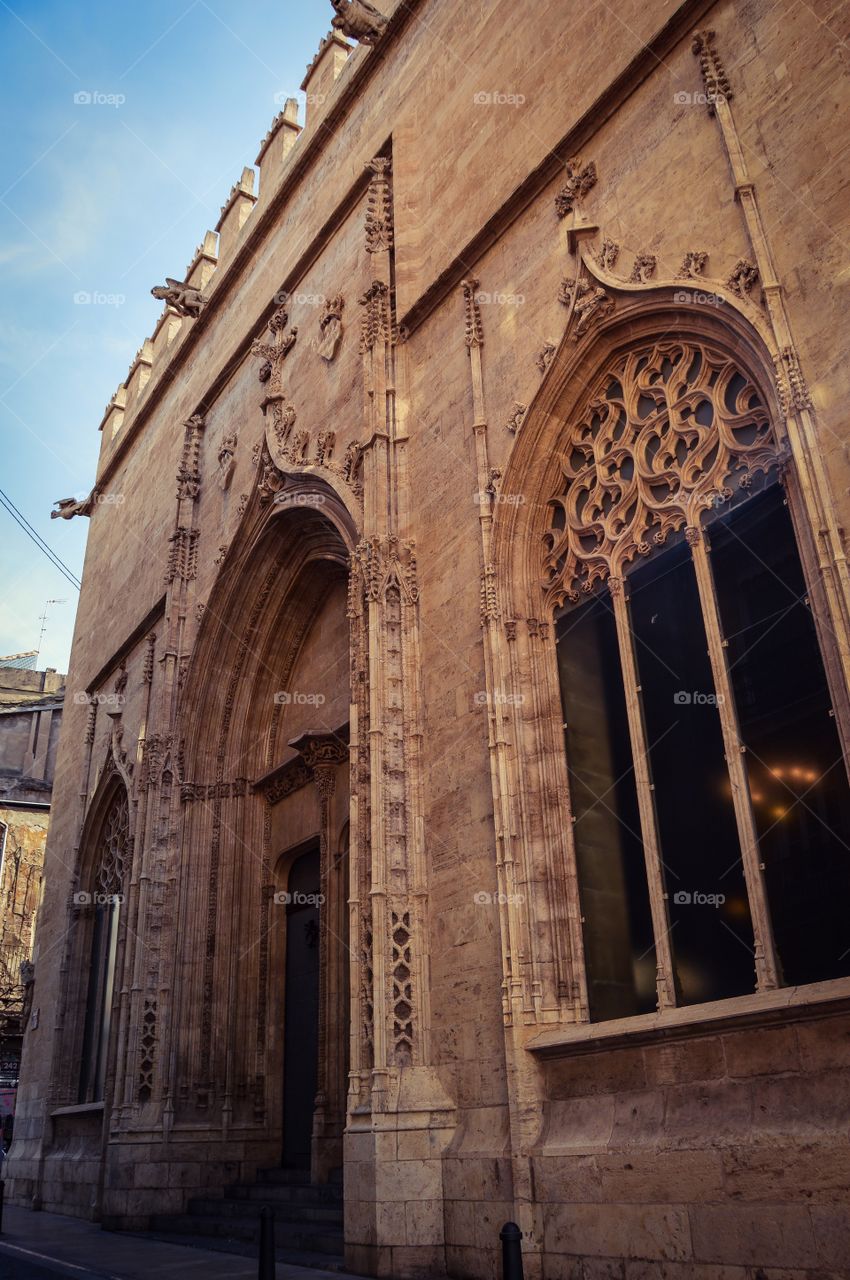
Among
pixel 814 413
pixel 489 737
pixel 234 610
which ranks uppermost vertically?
pixel 234 610

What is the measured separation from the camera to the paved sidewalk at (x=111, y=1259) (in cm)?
858

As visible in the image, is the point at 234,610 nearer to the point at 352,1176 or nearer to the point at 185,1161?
the point at 185,1161

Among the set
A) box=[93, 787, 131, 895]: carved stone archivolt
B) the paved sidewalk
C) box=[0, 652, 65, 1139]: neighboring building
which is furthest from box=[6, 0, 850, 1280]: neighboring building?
box=[0, 652, 65, 1139]: neighboring building

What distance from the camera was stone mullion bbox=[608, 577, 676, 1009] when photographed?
7.56m

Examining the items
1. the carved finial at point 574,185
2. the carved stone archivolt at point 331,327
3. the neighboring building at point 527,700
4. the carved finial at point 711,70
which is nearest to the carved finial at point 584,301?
the neighboring building at point 527,700

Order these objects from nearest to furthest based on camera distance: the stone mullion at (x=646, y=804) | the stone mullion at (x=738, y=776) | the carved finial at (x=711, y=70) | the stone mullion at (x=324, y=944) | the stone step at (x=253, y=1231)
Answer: the stone mullion at (x=738, y=776), the stone mullion at (x=646, y=804), the carved finial at (x=711, y=70), the stone step at (x=253, y=1231), the stone mullion at (x=324, y=944)

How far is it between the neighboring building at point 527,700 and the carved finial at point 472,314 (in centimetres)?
5

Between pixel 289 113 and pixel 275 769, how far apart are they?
438 inches

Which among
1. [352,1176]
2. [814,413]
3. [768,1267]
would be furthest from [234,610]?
[768,1267]

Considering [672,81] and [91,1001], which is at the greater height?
[672,81]

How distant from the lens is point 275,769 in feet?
49.2

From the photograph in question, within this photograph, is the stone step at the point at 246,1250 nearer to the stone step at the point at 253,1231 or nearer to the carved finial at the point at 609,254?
the stone step at the point at 253,1231

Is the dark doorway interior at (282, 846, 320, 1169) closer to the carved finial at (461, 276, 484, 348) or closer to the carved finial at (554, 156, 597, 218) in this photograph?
the carved finial at (461, 276, 484, 348)

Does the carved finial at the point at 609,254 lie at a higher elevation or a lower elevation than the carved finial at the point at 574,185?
lower
